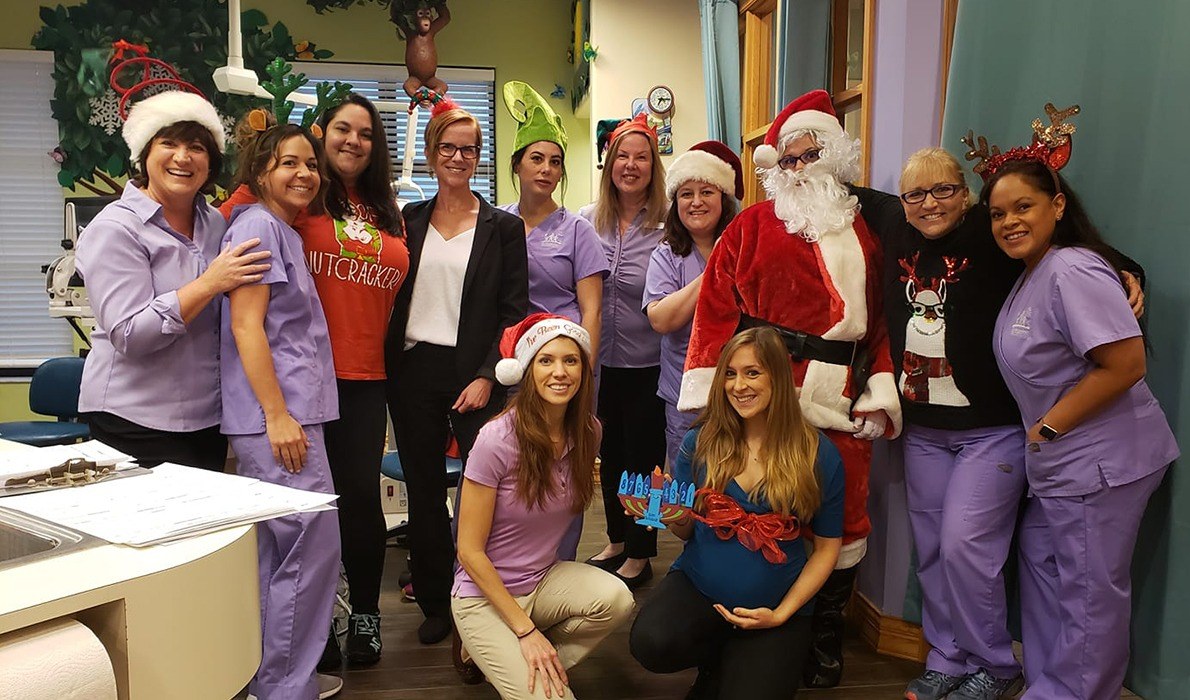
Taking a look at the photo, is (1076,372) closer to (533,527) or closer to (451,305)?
(533,527)

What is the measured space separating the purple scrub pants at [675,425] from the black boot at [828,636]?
23.2 inches

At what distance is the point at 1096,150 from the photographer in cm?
179

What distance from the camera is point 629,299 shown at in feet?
9.24

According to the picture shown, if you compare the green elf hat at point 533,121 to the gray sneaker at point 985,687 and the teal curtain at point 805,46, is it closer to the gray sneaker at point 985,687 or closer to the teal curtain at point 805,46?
the teal curtain at point 805,46

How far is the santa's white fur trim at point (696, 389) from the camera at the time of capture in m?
2.22

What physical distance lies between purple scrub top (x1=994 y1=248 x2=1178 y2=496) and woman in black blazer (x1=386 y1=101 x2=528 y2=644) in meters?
1.27

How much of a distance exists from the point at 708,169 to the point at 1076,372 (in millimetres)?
1181

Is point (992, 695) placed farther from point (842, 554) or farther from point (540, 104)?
point (540, 104)

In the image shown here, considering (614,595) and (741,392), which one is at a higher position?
(741,392)

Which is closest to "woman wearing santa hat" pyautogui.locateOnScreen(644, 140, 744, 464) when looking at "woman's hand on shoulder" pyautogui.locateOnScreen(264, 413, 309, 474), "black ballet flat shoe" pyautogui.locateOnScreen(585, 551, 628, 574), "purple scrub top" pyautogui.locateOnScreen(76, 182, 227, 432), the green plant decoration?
"black ballet flat shoe" pyautogui.locateOnScreen(585, 551, 628, 574)

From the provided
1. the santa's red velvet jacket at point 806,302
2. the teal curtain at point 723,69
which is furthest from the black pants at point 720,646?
the teal curtain at point 723,69

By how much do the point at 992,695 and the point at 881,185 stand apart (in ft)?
4.56

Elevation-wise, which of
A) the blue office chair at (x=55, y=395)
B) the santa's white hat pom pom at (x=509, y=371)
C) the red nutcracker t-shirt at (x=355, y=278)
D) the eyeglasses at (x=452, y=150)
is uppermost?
the eyeglasses at (x=452, y=150)

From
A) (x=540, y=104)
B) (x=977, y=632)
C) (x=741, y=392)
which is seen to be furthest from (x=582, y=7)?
(x=977, y=632)
